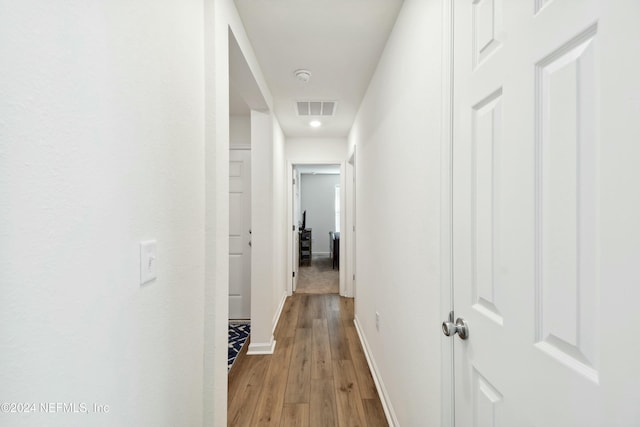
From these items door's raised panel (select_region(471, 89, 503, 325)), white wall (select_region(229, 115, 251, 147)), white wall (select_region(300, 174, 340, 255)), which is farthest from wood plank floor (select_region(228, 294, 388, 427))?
white wall (select_region(300, 174, 340, 255))

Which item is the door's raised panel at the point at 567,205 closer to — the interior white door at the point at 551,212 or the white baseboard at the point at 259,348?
the interior white door at the point at 551,212

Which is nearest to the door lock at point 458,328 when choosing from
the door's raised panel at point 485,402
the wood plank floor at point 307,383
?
the door's raised panel at point 485,402

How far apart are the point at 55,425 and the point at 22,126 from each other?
532 mm

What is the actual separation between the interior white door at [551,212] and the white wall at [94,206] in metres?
0.95

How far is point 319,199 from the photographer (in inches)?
348

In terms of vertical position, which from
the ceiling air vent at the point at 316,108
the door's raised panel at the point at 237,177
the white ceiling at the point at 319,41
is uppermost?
the white ceiling at the point at 319,41

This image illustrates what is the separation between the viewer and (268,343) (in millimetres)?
2775

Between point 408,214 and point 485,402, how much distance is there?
0.87 meters

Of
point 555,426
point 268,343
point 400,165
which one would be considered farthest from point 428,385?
point 268,343

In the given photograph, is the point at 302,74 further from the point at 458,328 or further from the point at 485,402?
the point at 485,402

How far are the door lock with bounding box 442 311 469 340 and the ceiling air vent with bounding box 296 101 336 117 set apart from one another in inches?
98.6

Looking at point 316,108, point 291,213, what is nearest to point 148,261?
point 316,108

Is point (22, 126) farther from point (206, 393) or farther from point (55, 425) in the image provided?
point (206, 393)

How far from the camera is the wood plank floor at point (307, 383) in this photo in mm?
1874
